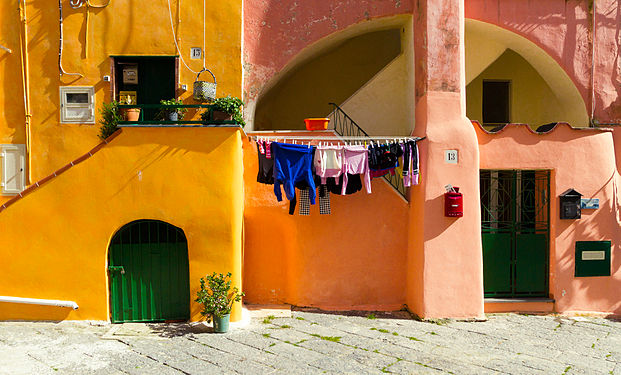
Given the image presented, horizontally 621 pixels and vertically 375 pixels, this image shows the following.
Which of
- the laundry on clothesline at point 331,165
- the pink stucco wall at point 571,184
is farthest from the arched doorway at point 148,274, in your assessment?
the pink stucco wall at point 571,184

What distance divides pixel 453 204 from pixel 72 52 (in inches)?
317

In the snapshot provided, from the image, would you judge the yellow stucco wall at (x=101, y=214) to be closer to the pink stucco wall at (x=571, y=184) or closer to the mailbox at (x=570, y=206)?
the pink stucco wall at (x=571, y=184)

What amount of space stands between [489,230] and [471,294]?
1.51 metres

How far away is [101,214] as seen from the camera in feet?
28.3

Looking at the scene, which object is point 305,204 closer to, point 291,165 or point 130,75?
point 291,165

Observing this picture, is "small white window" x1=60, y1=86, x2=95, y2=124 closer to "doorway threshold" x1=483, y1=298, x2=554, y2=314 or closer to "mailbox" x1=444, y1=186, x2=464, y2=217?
"mailbox" x1=444, y1=186, x2=464, y2=217

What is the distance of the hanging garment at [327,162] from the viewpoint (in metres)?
9.21

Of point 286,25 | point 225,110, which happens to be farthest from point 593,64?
point 225,110

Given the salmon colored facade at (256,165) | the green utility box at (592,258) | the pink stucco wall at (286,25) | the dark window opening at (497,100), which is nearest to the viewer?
the salmon colored facade at (256,165)

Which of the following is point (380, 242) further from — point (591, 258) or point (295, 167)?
point (591, 258)

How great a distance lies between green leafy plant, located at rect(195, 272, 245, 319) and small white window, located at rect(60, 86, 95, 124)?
409cm

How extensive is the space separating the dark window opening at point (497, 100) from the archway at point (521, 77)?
14 cm

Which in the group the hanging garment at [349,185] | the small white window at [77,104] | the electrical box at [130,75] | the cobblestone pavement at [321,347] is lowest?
the cobblestone pavement at [321,347]

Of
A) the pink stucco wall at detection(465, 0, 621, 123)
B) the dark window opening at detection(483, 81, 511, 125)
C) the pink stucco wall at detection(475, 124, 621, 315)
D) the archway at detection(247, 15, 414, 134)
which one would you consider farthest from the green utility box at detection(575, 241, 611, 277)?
the archway at detection(247, 15, 414, 134)
